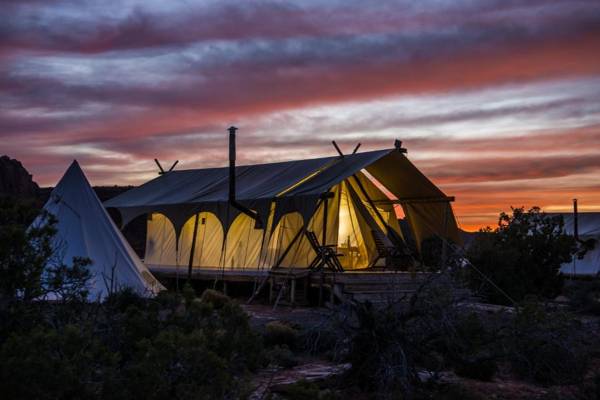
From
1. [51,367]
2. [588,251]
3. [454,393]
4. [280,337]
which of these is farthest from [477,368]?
[588,251]

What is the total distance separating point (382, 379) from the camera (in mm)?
7383

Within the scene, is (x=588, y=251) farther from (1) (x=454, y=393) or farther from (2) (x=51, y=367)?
(2) (x=51, y=367)

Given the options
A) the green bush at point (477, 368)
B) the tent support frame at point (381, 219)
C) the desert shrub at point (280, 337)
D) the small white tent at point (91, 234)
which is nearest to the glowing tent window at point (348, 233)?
the tent support frame at point (381, 219)

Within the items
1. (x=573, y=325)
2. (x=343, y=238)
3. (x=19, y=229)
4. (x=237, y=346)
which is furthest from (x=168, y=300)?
(x=343, y=238)

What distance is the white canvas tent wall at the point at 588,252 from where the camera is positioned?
3100 centimetres

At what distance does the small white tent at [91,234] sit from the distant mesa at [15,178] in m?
25.4

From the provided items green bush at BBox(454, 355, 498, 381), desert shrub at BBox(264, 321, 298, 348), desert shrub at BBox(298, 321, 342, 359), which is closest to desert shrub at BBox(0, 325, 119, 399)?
desert shrub at BBox(298, 321, 342, 359)

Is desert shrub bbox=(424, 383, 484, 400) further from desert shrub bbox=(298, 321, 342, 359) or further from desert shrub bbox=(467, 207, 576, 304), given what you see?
desert shrub bbox=(467, 207, 576, 304)

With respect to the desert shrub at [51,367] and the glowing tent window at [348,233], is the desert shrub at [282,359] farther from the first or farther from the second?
the glowing tent window at [348,233]

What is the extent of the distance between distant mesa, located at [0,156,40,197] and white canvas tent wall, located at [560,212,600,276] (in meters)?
25.6

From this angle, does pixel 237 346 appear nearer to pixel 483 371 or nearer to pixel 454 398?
pixel 454 398

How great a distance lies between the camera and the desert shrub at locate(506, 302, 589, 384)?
879cm

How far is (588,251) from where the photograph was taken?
103 ft

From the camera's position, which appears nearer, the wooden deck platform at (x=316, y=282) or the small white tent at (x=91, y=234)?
the small white tent at (x=91, y=234)
